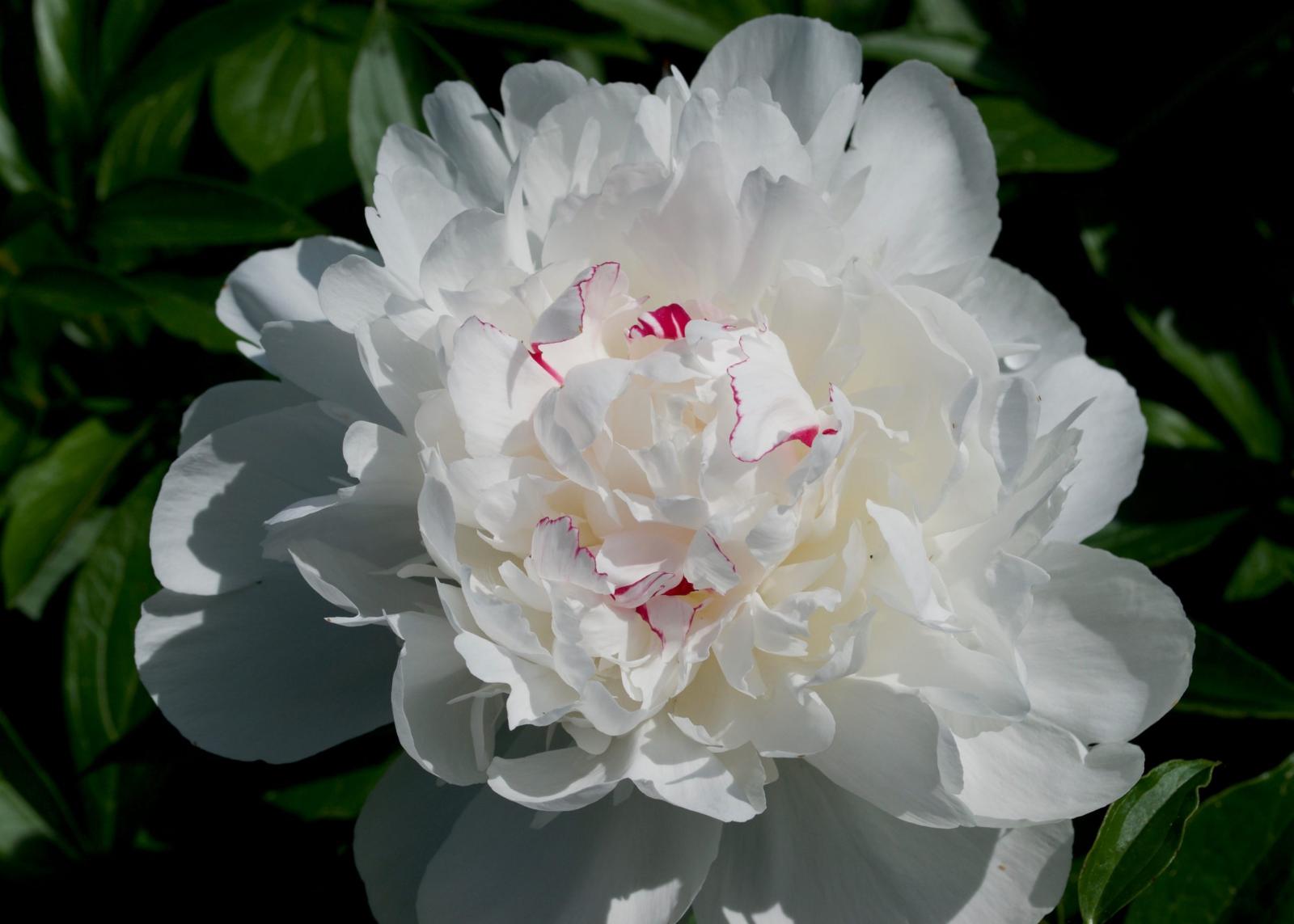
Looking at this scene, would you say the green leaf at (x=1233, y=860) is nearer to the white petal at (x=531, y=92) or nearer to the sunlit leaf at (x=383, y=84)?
the white petal at (x=531, y=92)

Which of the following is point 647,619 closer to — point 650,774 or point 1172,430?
point 650,774

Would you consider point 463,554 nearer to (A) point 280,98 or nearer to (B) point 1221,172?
(A) point 280,98

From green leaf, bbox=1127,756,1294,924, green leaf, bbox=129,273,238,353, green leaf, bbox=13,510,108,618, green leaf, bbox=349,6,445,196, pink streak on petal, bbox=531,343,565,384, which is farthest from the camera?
green leaf, bbox=13,510,108,618

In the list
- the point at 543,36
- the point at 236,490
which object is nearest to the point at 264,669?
the point at 236,490

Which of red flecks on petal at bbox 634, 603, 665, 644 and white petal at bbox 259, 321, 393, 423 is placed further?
white petal at bbox 259, 321, 393, 423

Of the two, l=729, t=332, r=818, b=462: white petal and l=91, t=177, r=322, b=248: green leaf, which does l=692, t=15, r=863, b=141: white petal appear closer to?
l=729, t=332, r=818, b=462: white petal

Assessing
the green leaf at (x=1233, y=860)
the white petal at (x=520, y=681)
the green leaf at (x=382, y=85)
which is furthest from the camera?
the green leaf at (x=382, y=85)

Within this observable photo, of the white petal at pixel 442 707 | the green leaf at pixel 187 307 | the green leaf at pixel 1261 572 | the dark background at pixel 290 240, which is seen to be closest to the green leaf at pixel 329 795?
the dark background at pixel 290 240

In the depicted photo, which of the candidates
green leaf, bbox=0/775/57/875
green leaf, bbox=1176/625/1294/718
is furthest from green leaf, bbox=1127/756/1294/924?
green leaf, bbox=0/775/57/875

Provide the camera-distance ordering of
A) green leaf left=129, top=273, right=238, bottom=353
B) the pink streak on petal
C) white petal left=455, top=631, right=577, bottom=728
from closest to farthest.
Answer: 1. white petal left=455, top=631, right=577, bottom=728
2. the pink streak on petal
3. green leaf left=129, top=273, right=238, bottom=353
